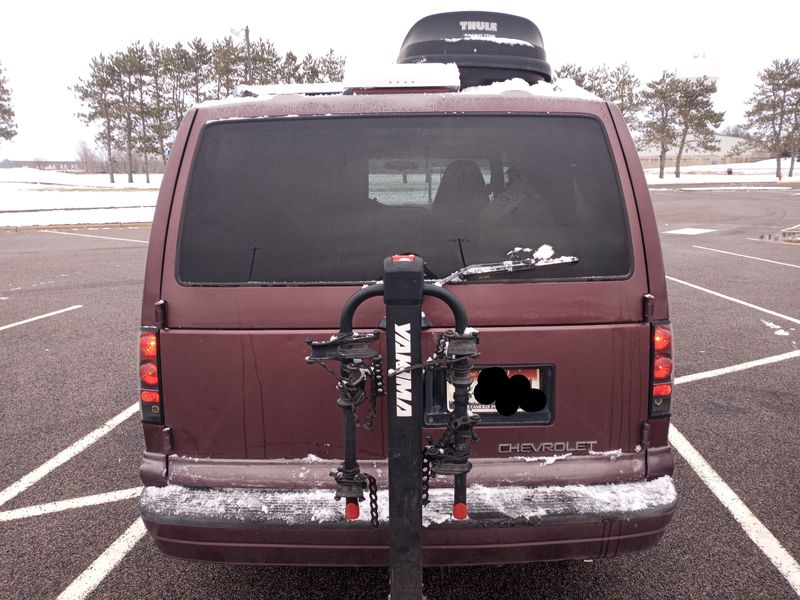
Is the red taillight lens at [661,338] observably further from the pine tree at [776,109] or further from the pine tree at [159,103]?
the pine tree at [776,109]

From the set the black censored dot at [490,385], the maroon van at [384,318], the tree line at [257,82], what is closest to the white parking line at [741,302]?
the maroon van at [384,318]

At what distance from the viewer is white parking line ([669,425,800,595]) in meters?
2.70

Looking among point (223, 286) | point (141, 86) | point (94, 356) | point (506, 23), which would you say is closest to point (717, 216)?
point (506, 23)

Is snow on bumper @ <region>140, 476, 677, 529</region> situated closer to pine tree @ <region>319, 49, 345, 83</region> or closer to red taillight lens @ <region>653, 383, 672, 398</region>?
red taillight lens @ <region>653, 383, 672, 398</region>

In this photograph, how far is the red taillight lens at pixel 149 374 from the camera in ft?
7.00

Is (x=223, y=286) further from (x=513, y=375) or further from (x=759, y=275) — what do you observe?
(x=759, y=275)

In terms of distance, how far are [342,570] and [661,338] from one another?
5.63 feet

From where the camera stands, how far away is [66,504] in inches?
130

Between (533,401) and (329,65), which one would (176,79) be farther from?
(533,401)

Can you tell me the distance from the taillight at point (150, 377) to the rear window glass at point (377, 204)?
246mm

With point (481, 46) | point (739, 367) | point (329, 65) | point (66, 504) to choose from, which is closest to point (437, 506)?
point (66, 504)

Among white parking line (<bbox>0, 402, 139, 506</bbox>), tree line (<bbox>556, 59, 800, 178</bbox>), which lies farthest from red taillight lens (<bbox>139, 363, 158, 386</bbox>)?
tree line (<bbox>556, 59, 800, 178</bbox>)

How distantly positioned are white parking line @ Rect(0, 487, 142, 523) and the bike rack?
6.54 ft

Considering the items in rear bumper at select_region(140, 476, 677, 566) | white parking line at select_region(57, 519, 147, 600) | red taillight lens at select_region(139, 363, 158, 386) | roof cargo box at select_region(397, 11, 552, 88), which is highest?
roof cargo box at select_region(397, 11, 552, 88)
